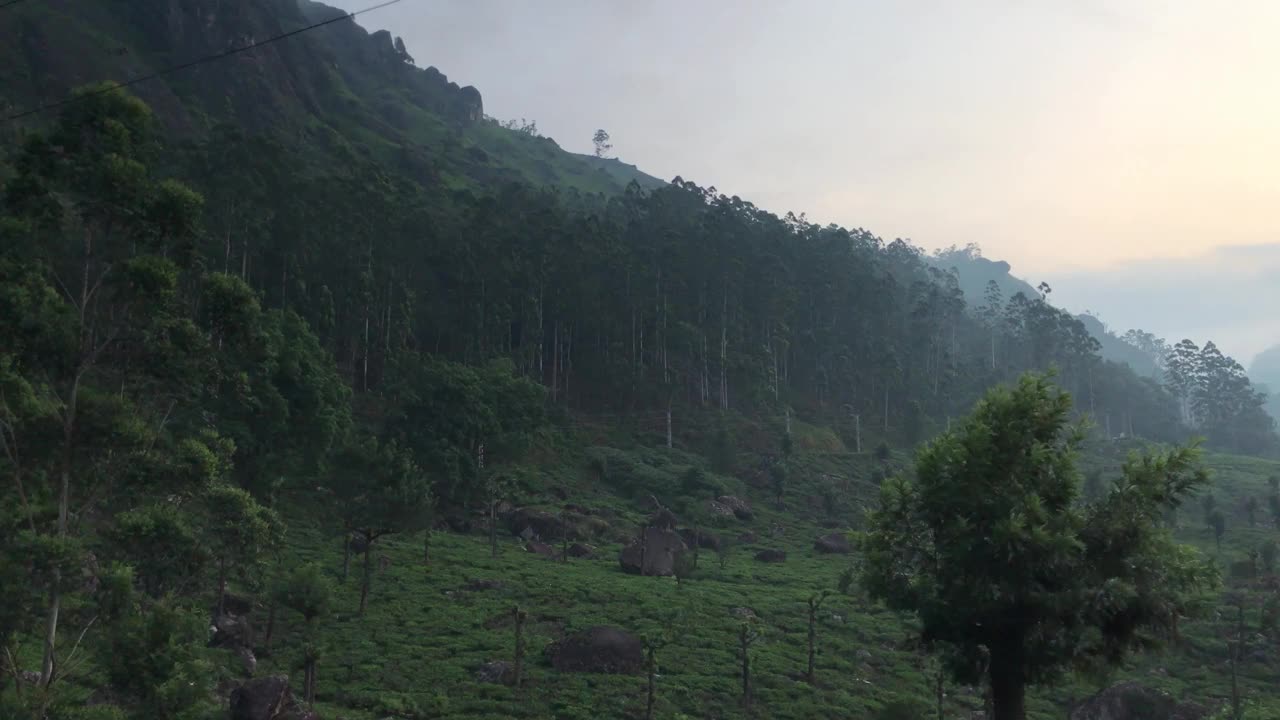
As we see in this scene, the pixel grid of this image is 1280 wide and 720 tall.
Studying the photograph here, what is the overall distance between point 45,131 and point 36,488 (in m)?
6.70

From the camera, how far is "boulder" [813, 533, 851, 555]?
60219 millimetres

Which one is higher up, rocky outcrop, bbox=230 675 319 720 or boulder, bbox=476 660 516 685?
rocky outcrop, bbox=230 675 319 720

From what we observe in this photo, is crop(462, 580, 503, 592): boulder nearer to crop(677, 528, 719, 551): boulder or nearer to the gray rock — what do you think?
crop(677, 528, 719, 551): boulder

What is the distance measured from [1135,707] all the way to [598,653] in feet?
66.4

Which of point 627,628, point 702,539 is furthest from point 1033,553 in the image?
point 702,539

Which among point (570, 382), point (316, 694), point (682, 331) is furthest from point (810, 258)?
point (316, 694)

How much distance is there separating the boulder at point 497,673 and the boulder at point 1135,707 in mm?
21537

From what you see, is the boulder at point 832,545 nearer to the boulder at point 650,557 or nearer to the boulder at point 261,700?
the boulder at point 650,557

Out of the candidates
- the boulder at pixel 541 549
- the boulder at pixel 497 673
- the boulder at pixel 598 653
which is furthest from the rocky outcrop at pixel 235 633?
the boulder at pixel 541 549

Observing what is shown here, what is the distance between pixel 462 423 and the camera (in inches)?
2074

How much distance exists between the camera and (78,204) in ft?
50.9

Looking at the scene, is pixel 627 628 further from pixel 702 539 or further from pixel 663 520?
pixel 663 520

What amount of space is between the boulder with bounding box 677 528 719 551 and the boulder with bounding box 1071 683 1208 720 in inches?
1090

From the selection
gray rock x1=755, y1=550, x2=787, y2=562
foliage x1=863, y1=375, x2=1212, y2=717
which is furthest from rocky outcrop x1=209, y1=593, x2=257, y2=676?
gray rock x1=755, y1=550, x2=787, y2=562
